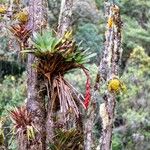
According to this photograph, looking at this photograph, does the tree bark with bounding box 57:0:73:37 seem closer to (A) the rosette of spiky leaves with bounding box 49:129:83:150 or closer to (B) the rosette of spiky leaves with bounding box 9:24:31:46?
(B) the rosette of spiky leaves with bounding box 9:24:31:46

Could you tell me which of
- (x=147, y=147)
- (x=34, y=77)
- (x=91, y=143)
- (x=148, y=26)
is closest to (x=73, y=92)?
(x=34, y=77)

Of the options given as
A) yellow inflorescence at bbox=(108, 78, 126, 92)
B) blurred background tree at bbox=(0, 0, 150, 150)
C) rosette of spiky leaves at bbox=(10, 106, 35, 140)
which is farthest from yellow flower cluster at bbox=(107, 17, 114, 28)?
blurred background tree at bbox=(0, 0, 150, 150)

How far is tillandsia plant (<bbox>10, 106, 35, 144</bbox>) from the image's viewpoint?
5617mm

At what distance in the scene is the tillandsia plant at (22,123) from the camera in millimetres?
5617

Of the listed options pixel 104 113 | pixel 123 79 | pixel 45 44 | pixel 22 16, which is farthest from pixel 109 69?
pixel 123 79

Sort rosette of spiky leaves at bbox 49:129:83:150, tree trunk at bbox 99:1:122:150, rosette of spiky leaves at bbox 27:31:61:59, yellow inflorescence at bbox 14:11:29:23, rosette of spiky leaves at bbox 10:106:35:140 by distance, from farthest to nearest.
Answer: yellow inflorescence at bbox 14:11:29:23
rosette of spiky leaves at bbox 49:129:83:150
rosette of spiky leaves at bbox 10:106:35:140
rosette of spiky leaves at bbox 27:31:61:59
tree trunk at bbox 99:1:122:150

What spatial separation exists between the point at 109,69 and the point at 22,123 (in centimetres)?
149

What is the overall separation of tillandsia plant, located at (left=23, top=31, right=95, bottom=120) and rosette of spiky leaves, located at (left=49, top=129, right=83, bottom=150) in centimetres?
33

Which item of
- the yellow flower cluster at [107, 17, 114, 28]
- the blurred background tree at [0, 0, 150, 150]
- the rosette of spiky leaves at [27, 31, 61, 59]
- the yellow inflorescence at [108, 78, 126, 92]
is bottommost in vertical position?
the blurred background tree at [0, 0, 150, 150]

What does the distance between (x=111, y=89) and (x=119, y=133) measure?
1051 centimetres

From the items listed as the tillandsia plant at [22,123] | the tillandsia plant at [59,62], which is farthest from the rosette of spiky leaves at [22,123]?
the tillandsia plant at [59,62]

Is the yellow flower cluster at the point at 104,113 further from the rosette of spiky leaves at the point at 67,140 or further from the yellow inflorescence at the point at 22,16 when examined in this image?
the yellow inflorescence at the point at 22,16

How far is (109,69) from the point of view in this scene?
461cm

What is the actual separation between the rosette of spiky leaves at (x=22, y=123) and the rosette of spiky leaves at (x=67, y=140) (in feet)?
1.03
